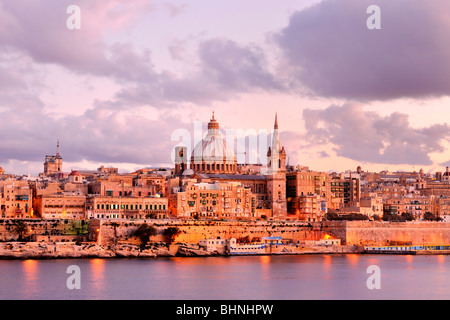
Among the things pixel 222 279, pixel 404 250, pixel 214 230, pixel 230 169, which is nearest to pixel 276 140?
pixel 230 169

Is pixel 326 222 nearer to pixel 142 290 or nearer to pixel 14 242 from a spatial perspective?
pixel 14 242

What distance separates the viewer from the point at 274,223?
196 feet

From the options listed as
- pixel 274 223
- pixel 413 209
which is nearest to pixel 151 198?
pixel 274 223

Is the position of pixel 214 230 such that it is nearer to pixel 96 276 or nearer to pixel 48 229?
pixel 48 229

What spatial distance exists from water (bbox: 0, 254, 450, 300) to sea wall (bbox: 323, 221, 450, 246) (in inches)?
382

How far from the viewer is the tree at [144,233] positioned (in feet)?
173

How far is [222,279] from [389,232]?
25465mm

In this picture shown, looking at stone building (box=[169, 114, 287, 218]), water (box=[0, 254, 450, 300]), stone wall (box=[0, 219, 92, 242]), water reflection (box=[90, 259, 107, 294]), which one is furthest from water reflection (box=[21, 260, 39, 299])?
stone building (box=[169, 114, 287, 218])

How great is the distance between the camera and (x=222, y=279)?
36.8 m

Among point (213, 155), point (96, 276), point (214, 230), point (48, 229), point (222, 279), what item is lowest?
point (222, 279)

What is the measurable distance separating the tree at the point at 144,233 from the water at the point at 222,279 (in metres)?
4.88

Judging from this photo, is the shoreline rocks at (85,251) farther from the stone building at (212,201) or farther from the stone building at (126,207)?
the stone building at (212,201)

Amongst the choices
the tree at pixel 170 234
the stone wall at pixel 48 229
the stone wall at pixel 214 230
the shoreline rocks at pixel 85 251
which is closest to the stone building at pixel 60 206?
the stone wall at pixel 48 229

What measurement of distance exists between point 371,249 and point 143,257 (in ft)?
51.2
